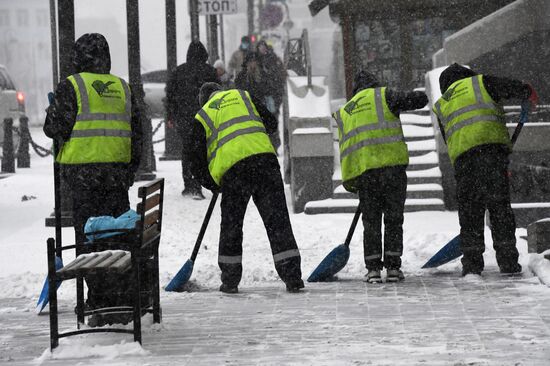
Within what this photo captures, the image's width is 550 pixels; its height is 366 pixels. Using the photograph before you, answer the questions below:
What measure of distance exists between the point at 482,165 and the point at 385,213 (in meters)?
0.88

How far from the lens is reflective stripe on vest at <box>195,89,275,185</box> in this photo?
906 centimetres

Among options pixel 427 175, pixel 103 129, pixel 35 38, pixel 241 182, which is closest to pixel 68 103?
pixel 103 129

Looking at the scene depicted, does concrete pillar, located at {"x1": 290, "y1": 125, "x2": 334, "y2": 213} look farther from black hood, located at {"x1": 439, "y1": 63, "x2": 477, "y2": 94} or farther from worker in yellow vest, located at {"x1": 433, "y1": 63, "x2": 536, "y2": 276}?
worker in yellow vest, located at {"x1": 433, "y1": 63, "x2": 536, "y2": 276}

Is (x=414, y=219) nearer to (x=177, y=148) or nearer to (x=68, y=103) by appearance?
(x=68, y=103)

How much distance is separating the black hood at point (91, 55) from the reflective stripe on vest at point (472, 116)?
3047mm

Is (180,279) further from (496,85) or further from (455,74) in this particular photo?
(496,85)

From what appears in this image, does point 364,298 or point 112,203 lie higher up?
point 112,203

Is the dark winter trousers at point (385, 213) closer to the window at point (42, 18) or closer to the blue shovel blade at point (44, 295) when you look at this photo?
the blue shovel blade at point (44, 295)

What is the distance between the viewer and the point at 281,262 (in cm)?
909

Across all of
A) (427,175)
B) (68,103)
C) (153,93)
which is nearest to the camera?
(68,103)

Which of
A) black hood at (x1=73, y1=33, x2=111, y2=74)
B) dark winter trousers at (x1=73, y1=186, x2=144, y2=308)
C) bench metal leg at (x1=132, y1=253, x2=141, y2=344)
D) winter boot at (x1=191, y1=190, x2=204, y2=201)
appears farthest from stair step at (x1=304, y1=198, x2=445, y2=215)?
bench metal leg at (x1=132, y1=253, x2=141, y2=344)

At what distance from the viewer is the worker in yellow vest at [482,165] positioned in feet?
31.3

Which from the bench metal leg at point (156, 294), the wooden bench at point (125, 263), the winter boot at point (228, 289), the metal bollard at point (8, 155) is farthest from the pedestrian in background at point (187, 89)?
the bench metal leg at point (156, 294)

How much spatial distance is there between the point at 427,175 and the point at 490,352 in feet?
29.3
